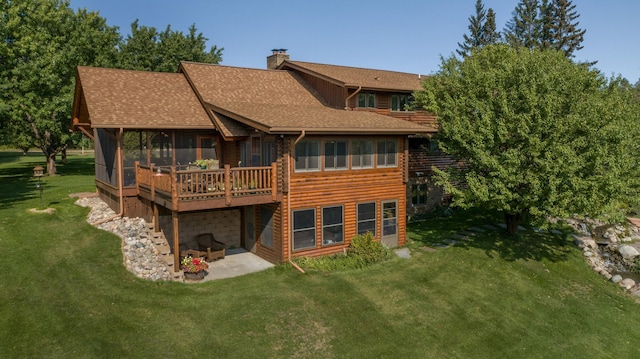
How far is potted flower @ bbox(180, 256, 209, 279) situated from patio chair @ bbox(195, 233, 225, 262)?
5.96 ft

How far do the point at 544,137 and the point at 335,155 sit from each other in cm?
808

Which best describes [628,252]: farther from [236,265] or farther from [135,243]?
[135,243]

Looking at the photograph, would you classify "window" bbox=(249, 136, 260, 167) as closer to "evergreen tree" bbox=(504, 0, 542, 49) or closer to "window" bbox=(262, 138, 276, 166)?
"window" bbox=(262, 138, 276, 166)

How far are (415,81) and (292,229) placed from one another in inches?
550

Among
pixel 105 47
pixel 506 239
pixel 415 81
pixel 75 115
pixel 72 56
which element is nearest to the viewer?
pixel 506 239

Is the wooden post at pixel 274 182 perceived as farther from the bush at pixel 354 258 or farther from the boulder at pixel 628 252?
the boulder at pixel 628 252

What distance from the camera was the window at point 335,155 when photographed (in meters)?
16.9

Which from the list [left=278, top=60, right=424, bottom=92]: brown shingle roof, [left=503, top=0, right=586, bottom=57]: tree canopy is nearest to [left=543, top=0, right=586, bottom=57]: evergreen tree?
[left=503, top=0, right=586, bottom=57]: tree canopy

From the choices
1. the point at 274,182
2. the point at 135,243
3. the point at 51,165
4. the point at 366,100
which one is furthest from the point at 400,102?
the point at 51,165

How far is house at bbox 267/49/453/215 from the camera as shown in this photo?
72.2ft

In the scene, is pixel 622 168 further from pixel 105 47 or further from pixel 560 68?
pixel 105 47

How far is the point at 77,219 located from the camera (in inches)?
723

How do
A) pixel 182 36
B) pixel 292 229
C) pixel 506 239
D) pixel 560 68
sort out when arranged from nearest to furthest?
pixel 292 229
pixel 560 68
pixel 506 239
pixel 182 36

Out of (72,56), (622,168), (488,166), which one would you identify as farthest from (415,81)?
(72,56)
